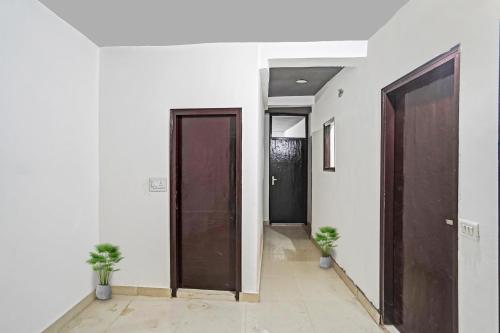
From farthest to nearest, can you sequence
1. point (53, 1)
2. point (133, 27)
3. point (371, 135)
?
point (371, 135) → point (133, 27) → point (53, 1)

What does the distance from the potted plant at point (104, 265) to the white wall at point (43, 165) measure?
3.3 inches

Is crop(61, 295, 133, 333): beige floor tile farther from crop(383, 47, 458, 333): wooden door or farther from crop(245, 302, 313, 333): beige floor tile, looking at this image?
crop(383, 47, 458, 333): wooden door

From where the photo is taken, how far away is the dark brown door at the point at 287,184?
623 centimetres

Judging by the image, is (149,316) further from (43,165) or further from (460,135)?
(460,135)

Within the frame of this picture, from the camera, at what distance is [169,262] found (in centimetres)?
281

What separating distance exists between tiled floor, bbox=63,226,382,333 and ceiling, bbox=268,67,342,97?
2.68 metres

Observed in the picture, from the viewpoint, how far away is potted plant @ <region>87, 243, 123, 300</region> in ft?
8.89

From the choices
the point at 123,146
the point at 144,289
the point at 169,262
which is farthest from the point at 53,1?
the point at 144,289

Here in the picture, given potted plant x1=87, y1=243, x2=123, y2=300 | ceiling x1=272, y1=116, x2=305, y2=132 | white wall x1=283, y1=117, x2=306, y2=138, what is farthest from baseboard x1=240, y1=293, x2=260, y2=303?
ceiling x1=272, y1=116, x2=305, y2=132

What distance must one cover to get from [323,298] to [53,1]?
141 inches

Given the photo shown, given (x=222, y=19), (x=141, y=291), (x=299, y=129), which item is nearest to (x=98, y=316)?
(x=141, y=291)

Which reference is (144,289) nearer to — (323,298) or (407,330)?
(323,298)

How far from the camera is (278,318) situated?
2.46m

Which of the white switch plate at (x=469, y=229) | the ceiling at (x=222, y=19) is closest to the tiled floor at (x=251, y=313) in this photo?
the white switch plate at (x=469, y=229)
